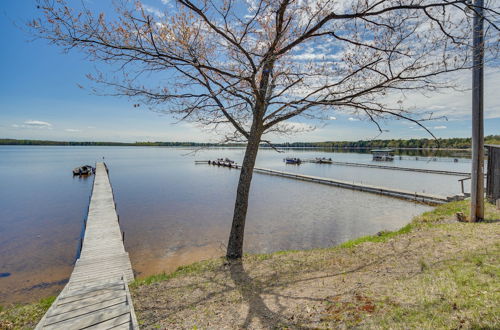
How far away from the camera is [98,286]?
14.8ft

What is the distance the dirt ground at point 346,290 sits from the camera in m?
3.07

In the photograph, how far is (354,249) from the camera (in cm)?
683

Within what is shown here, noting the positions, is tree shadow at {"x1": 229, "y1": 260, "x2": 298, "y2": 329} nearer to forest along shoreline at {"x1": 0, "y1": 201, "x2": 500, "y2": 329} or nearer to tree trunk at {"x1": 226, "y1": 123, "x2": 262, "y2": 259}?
forest along shoreline at {"x1": 0, "y1": 201, "x2": 500, "y2": 329}

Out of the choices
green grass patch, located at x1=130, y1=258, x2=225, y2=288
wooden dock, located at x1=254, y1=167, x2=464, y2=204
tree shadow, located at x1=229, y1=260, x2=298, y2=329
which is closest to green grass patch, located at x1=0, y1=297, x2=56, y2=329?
green grass patch, located at x1=130, y1=258, x2=225, y2=288

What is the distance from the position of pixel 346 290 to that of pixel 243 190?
349 centimetres

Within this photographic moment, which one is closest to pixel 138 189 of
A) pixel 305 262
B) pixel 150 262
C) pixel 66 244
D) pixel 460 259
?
pixel 66 244

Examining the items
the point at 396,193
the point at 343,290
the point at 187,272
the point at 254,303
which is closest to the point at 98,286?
the point at 187,272

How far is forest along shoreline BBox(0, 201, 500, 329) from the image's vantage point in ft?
10.1

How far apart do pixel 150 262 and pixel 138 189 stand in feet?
60.4

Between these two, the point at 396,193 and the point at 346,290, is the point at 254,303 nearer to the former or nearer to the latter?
the point at 346,290

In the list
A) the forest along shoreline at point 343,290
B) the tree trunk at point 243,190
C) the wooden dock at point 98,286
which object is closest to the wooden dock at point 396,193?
the forest along shoreline at point 343,290

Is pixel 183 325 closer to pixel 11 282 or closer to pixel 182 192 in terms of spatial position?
pixel 11 282

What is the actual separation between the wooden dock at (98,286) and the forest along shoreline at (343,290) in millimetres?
479

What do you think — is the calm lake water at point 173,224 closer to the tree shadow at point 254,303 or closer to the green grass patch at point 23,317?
the green grass patch at point 23,317
